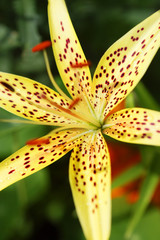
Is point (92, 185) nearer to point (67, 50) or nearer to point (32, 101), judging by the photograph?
point (32, 101)

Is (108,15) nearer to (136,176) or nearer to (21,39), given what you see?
(21,39)

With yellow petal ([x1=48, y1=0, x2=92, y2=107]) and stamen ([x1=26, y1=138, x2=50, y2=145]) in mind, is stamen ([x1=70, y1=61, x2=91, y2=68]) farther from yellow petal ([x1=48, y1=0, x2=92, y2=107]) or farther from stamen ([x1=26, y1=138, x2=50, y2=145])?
stamen ([x1=26, y1=138, x2=50, y2=145])

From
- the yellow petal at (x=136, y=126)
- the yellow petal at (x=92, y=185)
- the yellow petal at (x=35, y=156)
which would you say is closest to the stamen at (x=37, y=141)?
the yellow petal at (x=35, y=156)

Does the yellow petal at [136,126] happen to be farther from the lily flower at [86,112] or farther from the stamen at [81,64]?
the stamen at [81,64]

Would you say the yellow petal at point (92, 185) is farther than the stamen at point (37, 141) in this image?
No

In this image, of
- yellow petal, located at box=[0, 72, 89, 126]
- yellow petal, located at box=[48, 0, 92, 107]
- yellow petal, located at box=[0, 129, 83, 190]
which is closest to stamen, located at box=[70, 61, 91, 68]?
yellow petal, located at box=[48, 0, 92, 107]

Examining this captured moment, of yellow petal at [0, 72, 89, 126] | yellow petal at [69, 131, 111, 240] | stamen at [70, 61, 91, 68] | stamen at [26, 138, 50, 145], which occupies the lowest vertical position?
yellow petal at [69, 131, 111, 240]

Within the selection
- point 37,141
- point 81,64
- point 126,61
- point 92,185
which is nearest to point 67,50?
point 81,64

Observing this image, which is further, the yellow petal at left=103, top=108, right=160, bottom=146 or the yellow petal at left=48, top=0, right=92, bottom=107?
the yellow petal at left=48, top=0, right=92, bottom=107

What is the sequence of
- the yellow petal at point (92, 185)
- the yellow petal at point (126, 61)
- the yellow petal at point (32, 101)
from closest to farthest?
the yellow petal at point (92, 185), the yellow petal at point (126, 61), the yellow petal at point (32, 101)
